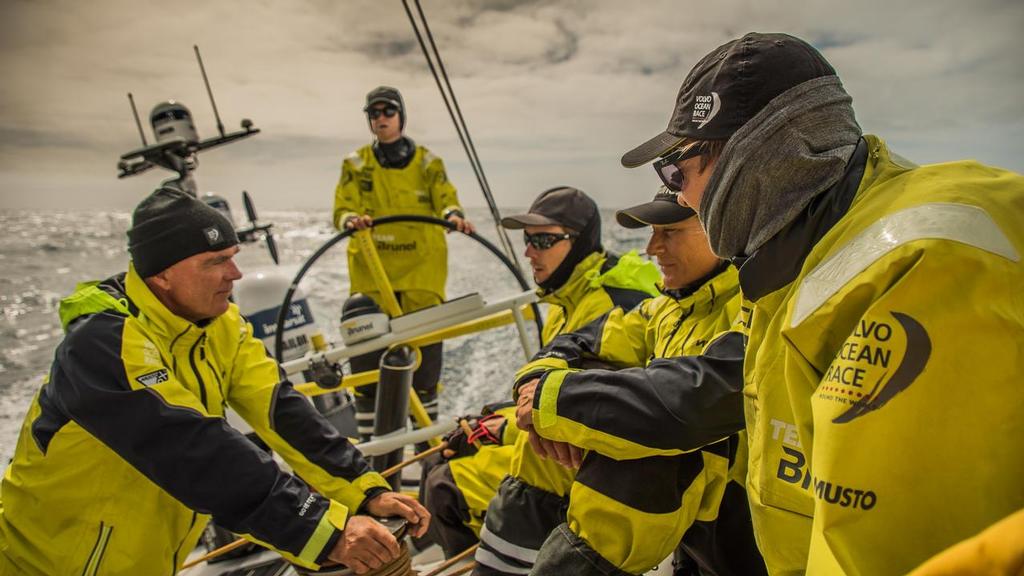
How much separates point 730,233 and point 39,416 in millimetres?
1688

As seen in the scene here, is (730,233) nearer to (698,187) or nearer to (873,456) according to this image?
(698,187)

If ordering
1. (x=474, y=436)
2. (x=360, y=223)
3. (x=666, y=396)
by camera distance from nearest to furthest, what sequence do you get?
(x=666, y=396), (x=474, y=436), (x=360, y=223)

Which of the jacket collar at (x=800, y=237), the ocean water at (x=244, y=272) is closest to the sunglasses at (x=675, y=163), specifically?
the jacket collar at (x=800, y=237)

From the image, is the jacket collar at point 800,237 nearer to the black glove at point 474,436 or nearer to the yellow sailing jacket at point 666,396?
the yellow sailing jacket at point 666,396

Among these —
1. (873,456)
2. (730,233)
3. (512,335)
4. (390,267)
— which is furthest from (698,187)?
(512,335)

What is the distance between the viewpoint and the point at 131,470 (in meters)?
1.58

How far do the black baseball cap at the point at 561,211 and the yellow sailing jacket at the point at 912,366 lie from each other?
171 cm

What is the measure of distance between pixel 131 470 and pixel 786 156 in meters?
1.66

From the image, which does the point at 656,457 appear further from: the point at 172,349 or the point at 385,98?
the point at 385,98

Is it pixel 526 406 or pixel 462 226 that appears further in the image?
pixel 462 226

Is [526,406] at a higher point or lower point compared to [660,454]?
higher

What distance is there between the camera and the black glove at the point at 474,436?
207 centimetres

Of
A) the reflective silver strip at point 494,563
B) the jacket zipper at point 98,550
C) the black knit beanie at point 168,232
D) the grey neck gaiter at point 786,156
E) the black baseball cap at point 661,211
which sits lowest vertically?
the reflective silver strip at point 494,563

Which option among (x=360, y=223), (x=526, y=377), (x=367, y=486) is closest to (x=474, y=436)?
(x=367, y=486)
